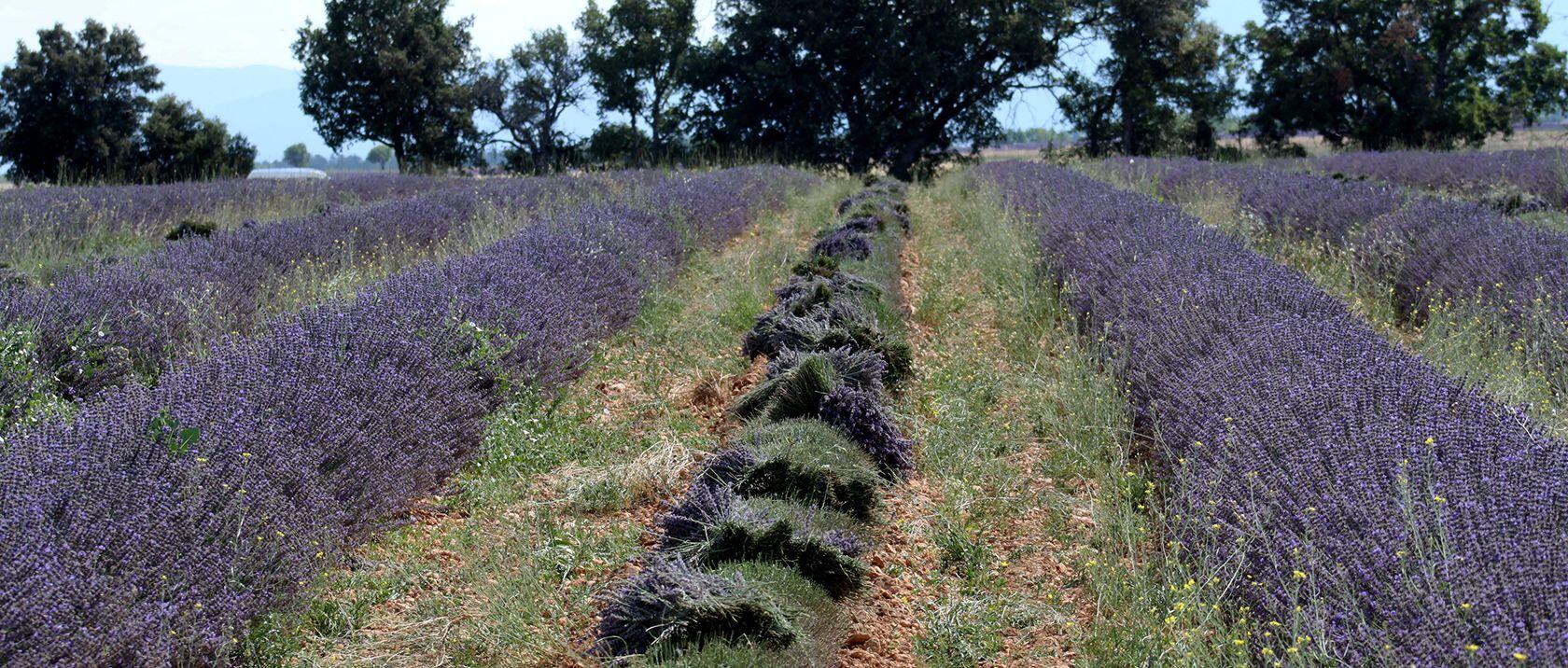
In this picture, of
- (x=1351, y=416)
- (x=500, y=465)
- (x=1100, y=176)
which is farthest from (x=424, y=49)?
(x=1351, y=416)

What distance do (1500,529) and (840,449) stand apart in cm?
233

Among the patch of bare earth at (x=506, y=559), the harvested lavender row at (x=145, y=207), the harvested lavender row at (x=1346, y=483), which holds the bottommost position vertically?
the patch of bare earth at (x=506, y=559)

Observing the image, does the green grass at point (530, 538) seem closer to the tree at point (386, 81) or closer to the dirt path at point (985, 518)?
the dirt path at point (985, 518)

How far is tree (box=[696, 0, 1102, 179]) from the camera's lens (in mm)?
30469

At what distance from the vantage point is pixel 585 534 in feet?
12.7

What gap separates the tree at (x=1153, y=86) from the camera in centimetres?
3120

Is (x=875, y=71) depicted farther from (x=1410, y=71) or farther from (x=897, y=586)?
(x=897, y=586)

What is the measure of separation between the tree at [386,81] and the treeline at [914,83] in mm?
59

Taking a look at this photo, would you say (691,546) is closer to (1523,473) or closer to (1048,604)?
(1048,604)

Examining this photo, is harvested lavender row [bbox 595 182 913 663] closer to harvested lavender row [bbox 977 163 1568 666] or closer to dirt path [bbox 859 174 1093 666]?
dirt path [bbox 859 174 1093 666]

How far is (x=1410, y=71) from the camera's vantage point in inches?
1211

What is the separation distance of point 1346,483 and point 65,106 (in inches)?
1364

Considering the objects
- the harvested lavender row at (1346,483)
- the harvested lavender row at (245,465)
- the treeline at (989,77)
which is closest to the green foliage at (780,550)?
the harvested lavender row at (1346,483)

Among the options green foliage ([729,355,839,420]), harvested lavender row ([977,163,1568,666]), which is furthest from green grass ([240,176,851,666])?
harvested lavender row ([977,163,1568,666])
